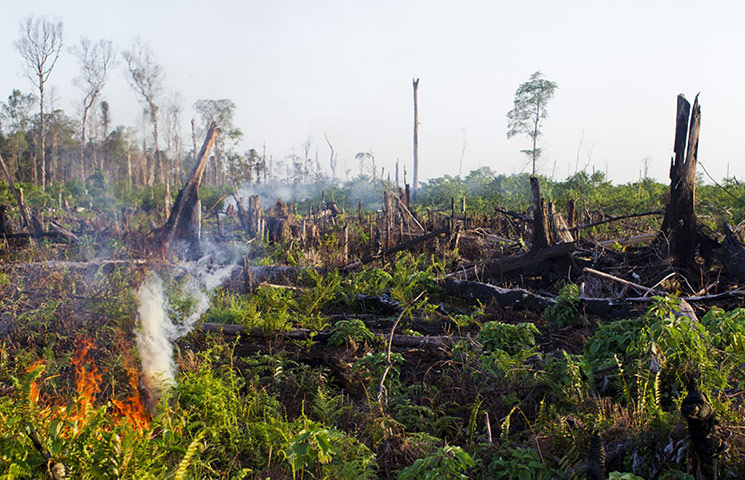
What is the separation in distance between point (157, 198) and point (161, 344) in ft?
66.7

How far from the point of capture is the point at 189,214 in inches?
386

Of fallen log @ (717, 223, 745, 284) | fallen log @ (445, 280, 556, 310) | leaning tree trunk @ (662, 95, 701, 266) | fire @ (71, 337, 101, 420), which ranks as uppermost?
leaning tree trunk @ (662, 95, 701, 266)

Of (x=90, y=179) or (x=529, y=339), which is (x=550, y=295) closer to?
(x=529, y=339)

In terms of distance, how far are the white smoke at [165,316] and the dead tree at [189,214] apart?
1.04 m

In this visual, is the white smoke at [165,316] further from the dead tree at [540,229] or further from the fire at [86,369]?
the dead tree at [540,229]

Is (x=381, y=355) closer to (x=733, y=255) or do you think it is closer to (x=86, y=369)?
(x=86, y=369)

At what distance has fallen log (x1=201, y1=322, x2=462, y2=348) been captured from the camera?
4859mm

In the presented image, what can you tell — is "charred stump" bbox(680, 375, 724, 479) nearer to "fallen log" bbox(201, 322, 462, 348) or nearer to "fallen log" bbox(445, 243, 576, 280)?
"fallen log" bbox(201, 322, 462, 348)

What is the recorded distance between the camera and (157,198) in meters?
23.2

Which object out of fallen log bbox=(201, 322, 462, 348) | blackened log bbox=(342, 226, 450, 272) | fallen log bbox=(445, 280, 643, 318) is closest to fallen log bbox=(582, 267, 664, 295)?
fallen log bbox=(445, 280, 643, 318)

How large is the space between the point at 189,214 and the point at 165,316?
4422mm


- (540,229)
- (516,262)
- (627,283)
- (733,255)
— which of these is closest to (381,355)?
(627,283)

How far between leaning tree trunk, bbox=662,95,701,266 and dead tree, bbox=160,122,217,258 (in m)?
7.95

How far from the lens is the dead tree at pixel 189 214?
9.59 meters
